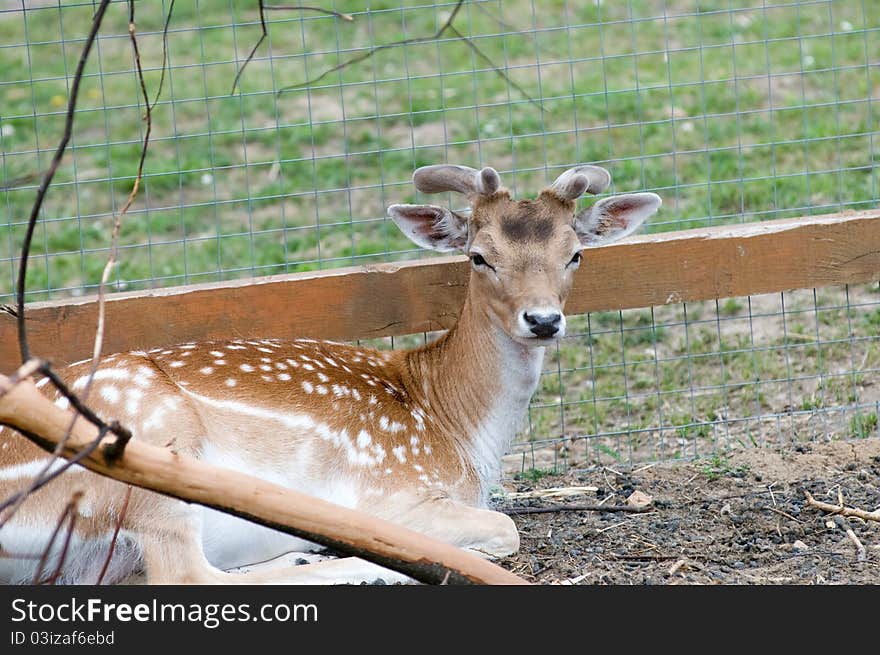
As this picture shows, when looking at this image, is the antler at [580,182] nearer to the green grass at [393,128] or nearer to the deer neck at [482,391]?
the deer neck at [482,391]

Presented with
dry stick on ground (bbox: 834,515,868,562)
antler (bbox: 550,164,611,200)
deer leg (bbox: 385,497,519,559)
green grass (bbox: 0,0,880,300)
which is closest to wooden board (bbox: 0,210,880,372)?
antler (bbox: 550,164,611,200)

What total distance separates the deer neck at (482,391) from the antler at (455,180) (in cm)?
47

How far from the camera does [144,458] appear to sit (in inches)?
125

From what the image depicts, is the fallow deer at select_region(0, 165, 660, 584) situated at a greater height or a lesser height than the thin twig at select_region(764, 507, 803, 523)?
greater

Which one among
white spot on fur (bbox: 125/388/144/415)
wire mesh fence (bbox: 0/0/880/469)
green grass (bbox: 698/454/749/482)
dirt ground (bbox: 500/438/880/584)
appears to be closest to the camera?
white spot on fur (bbox: 125/388/144/415)

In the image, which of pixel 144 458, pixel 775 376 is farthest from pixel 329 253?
pixel 144 458

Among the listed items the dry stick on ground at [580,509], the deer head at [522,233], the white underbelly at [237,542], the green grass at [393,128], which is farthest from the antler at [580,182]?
the green grass at [393,128]

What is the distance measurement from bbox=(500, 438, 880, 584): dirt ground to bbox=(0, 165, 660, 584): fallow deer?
29 centimetres

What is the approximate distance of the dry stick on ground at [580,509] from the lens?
511cm

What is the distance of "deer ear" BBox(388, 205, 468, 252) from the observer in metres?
5.08

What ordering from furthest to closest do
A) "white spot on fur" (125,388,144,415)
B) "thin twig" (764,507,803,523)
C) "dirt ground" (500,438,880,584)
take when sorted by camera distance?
"thin twig" (764,507,803,523) → "dirt ground" (500,438,880,584) → "white spot on fur" (125,388,144,415)

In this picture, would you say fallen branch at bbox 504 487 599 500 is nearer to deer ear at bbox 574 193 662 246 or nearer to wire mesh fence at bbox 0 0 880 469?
wire mesh fence at bbox 0 0 880 469

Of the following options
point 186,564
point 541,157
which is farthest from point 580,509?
point 541,157

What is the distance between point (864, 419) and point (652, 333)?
139cm
